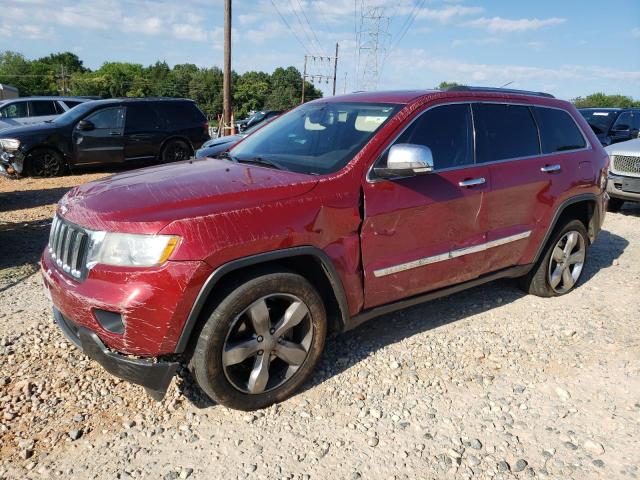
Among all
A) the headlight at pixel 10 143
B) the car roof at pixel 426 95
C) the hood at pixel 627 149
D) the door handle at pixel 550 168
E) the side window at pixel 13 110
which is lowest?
the headlight at pixel 10 143

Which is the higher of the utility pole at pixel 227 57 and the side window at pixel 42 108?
the utility pole at pixel 227 57

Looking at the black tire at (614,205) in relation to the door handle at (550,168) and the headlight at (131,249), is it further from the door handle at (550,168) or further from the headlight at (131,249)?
the headlight at (131,249)

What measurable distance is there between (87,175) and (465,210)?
33.6 feet

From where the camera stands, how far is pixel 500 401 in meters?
3.16

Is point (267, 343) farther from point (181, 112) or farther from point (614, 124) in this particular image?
point (614, 124)

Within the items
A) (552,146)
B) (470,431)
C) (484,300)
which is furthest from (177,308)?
(552,146)

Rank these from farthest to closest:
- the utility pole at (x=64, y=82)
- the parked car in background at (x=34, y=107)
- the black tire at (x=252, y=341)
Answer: the utility pole at (x=64, y=82), the parked car in background at (x=34, y=107), the black tire at (x=252, y=341)

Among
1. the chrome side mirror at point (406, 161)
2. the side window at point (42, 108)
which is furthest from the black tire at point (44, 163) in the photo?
the chrome side mirror at point (406, 161)

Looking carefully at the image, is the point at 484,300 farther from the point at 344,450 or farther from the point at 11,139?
the point at 11,139

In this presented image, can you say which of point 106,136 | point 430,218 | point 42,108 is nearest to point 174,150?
point 106,136

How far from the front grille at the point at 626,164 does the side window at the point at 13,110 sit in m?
14.5

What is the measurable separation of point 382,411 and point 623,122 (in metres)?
12.4

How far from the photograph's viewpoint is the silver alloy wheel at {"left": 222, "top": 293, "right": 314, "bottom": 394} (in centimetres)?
281

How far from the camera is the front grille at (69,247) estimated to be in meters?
2.71
